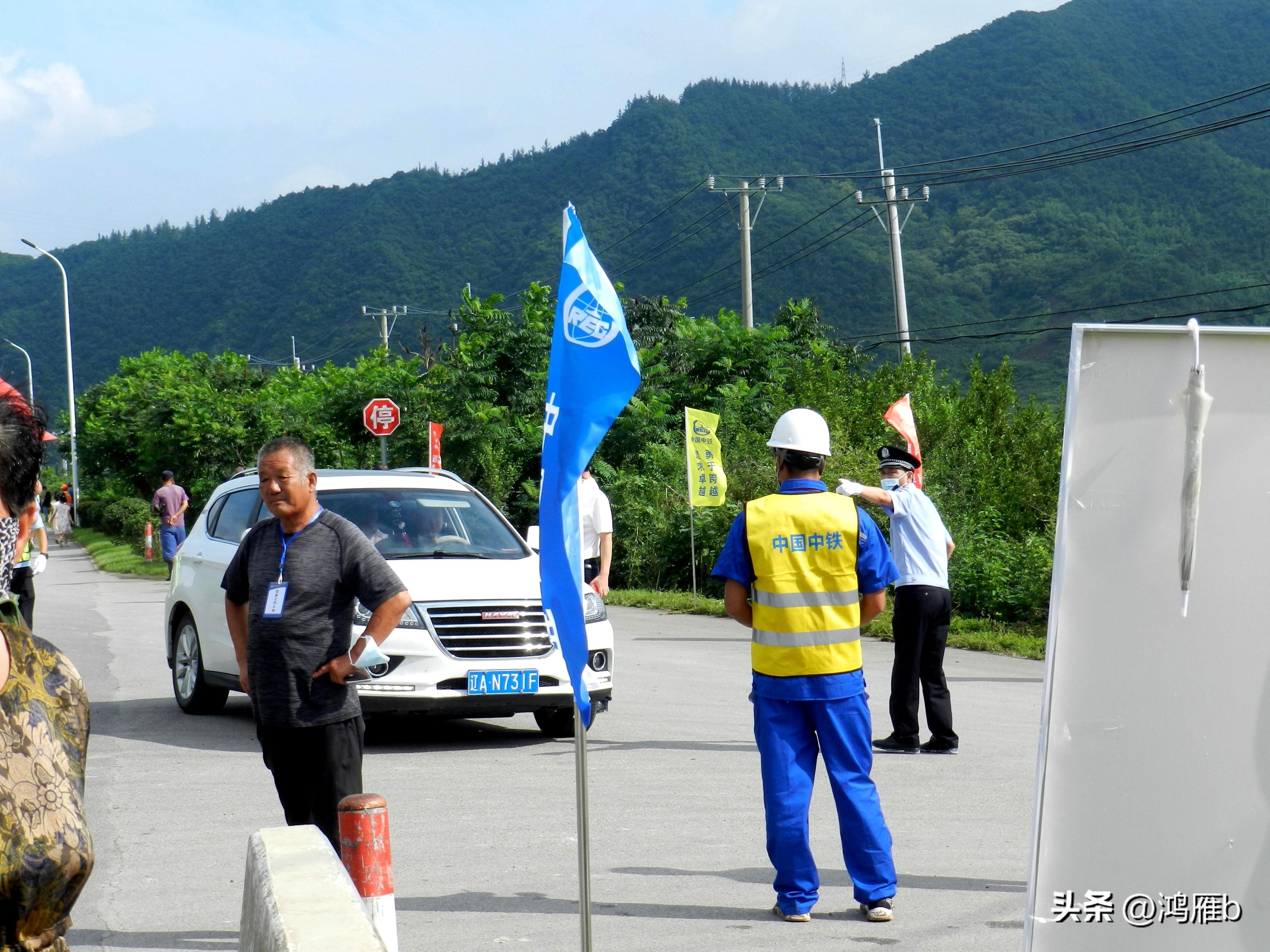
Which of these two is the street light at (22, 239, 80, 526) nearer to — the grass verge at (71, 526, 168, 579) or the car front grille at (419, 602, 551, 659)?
the grass verge at (71, 526, 168, 579)

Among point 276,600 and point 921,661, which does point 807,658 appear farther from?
point 921,661

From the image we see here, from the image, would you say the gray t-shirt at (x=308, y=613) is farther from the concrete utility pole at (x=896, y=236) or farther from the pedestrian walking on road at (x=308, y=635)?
the concrete utility pole at (x=896, y=236)

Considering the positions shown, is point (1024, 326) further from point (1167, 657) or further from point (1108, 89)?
point (1167, 657)

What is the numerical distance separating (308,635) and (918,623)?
196 inches

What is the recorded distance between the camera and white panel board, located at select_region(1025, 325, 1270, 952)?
9.54ft

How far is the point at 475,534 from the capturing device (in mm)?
10953

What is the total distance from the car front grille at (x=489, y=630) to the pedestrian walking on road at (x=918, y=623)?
89.7 inches

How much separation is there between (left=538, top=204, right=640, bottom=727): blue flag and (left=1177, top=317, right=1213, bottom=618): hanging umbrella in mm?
1851

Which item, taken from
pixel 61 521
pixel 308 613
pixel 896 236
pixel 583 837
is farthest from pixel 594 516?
pixel 61 521

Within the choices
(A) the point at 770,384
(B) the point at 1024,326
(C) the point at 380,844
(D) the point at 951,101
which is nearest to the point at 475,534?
(C) the point at 380,844

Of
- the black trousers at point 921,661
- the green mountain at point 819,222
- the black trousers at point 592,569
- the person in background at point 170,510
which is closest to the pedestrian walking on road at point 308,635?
the black trousers at point 921,661

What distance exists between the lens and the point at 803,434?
19.6 ft

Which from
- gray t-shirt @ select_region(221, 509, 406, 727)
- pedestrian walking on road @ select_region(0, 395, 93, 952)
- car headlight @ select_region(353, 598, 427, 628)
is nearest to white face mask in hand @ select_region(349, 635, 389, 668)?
gray t-shirt @ select_region(221, 509, 406, 727)

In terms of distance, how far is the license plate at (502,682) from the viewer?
9.52m
